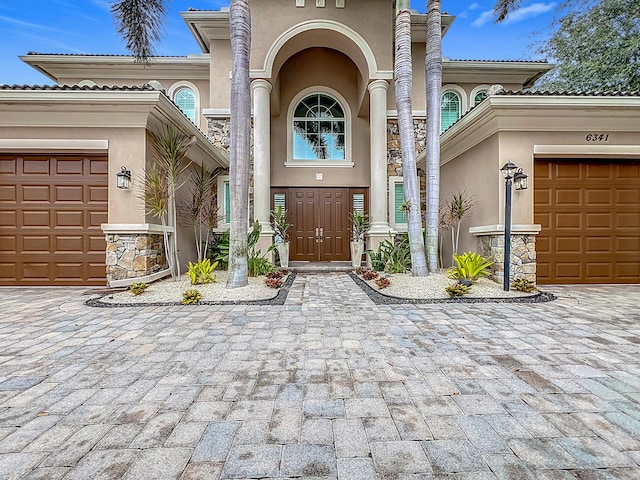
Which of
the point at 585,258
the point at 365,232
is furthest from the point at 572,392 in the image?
the point at 365,232

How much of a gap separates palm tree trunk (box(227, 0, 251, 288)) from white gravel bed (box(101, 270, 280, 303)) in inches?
10.5

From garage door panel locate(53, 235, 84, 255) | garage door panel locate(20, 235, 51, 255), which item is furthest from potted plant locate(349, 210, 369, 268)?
garage door panel locate(20, 235, 51, 255)

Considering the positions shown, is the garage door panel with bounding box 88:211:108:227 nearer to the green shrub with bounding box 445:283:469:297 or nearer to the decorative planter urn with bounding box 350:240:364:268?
the decorative planter urn with bounding box 350:240:364:268

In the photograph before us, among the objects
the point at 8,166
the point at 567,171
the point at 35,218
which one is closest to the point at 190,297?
the point at 35,218

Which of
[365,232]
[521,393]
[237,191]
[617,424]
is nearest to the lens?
[617,424]

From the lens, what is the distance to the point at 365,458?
1.54 meters

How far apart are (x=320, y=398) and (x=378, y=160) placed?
7345 millimetres

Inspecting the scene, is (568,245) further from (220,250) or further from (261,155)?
(220,250)

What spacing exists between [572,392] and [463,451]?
117 cm

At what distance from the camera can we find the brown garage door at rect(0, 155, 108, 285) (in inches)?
233

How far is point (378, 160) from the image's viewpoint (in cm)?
851

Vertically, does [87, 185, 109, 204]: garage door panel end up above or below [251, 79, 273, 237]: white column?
below

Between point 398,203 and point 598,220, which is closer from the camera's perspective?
point 598,220

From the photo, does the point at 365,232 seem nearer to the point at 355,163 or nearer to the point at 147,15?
the point at 355,163
